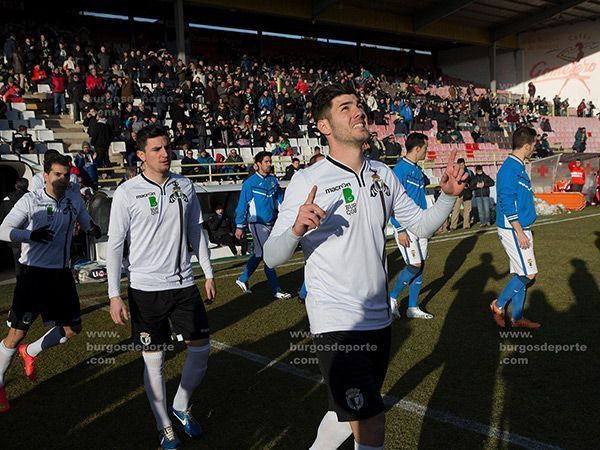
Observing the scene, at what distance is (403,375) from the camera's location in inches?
216

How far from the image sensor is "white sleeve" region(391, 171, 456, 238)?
127 inches

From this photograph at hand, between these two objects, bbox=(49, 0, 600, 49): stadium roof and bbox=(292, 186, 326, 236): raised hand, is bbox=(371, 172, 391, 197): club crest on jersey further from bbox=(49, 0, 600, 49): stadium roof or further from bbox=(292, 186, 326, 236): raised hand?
bbox=(49, 0, 600, 49): stadium roof

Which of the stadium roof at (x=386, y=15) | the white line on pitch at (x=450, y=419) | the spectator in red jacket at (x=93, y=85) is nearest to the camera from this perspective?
the white line on pitch at (x=450, y=419)

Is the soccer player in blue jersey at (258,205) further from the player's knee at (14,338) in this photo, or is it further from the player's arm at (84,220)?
the player's knee at (14,338)

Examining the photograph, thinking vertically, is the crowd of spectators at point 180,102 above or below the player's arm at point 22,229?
above

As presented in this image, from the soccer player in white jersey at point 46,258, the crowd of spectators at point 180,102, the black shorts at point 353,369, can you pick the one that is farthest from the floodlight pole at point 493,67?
the black shorts at point 353,369

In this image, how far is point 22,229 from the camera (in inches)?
209

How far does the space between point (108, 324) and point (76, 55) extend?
17269 mm

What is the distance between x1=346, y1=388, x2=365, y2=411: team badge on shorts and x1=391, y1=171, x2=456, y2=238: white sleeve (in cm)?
97

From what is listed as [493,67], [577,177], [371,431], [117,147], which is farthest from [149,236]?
[493,67]

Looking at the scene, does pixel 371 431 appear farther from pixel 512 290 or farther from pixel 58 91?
pixel 58 91

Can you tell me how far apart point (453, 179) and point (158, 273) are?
230 cm

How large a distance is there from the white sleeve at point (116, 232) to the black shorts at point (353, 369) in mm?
1880

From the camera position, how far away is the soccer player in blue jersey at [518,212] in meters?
6.46
